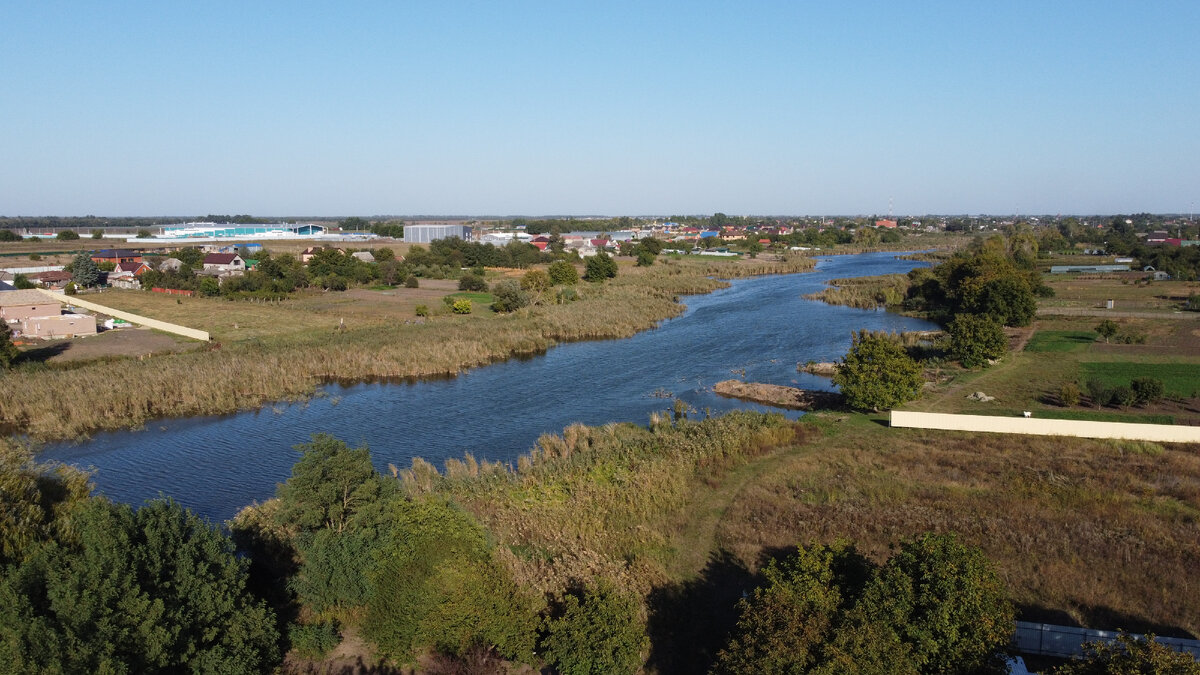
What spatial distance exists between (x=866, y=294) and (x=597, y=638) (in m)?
47.2

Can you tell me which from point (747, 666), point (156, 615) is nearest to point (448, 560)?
point (156, 615)

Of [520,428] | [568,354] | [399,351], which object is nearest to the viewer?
[520,428]

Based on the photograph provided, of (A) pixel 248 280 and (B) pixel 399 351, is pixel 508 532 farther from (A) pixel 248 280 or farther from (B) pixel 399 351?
(A) pixel 248 280

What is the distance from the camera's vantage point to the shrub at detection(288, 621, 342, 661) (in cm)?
1120

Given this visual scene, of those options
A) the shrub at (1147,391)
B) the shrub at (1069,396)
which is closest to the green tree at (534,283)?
the shrub at (1069,396)

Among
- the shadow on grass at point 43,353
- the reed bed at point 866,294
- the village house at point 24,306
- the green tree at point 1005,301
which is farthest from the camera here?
the reed bed at point 866,294

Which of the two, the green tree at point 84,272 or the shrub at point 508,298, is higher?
the green tree at point 84,272

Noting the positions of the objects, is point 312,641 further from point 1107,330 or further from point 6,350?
point 1107,330

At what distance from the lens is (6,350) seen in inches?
1082

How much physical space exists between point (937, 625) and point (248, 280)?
49261 mm

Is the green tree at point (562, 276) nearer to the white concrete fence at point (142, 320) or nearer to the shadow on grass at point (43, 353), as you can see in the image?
the white concrete fence at point (142, 320)

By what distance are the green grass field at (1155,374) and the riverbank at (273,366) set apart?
21.2 m

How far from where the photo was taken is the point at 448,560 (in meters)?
11.1

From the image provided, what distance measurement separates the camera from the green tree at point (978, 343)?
96.3ft
